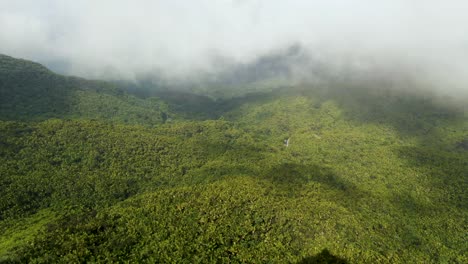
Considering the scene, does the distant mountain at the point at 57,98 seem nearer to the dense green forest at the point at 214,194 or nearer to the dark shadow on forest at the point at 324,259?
the dense green forest at the point at 214,194

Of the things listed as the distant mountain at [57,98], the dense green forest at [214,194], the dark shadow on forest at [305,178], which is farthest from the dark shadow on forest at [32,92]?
the dark shadow on forest at [305,178]

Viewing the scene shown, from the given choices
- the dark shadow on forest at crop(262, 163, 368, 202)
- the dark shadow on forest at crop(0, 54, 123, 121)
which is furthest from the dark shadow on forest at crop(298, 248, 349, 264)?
the dark shadow on forest at crop(0, 54, 123, 121)

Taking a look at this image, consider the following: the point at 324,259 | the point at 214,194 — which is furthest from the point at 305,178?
the point at 324,259

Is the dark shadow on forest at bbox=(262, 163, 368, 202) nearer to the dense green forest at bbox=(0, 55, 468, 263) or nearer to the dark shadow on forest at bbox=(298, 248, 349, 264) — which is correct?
the dense green forest at bbox=(0, 55, 468, 263)

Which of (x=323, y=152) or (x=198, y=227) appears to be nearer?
(x=198, y=227)

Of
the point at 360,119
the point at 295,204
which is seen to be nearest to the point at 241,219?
the point at 295,204

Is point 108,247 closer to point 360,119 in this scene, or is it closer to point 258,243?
point 258,243
